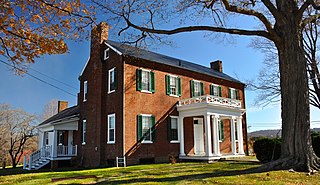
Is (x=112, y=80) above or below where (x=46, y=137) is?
above

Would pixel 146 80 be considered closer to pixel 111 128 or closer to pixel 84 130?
pixel 111 128

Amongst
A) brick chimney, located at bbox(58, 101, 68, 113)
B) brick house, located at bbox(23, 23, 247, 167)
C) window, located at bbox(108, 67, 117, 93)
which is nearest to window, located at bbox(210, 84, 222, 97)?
brick house, located at bbox(23, 23, 247, 167)

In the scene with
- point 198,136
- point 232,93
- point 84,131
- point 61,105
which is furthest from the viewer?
point 61,105

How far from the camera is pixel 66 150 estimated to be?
21891 mm

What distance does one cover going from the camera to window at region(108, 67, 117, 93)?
18.3 metres

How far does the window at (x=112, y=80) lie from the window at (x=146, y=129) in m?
2.58

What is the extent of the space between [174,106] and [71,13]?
1234 cm

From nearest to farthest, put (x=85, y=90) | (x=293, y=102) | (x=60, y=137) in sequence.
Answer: (x=293, y=102) < (x=85, y=90) < (x=60, y=137)

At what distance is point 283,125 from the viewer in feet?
34.3

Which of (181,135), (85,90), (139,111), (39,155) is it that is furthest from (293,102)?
(39,155)

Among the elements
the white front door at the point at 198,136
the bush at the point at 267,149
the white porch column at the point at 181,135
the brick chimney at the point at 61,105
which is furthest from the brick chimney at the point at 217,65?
the brick chimney at the point at 61,105

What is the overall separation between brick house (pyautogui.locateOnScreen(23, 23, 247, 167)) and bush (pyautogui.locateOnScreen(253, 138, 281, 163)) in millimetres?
3014

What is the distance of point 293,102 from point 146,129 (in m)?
9.89

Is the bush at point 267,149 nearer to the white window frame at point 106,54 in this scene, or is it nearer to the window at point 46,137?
the white window frame at point 106,54
